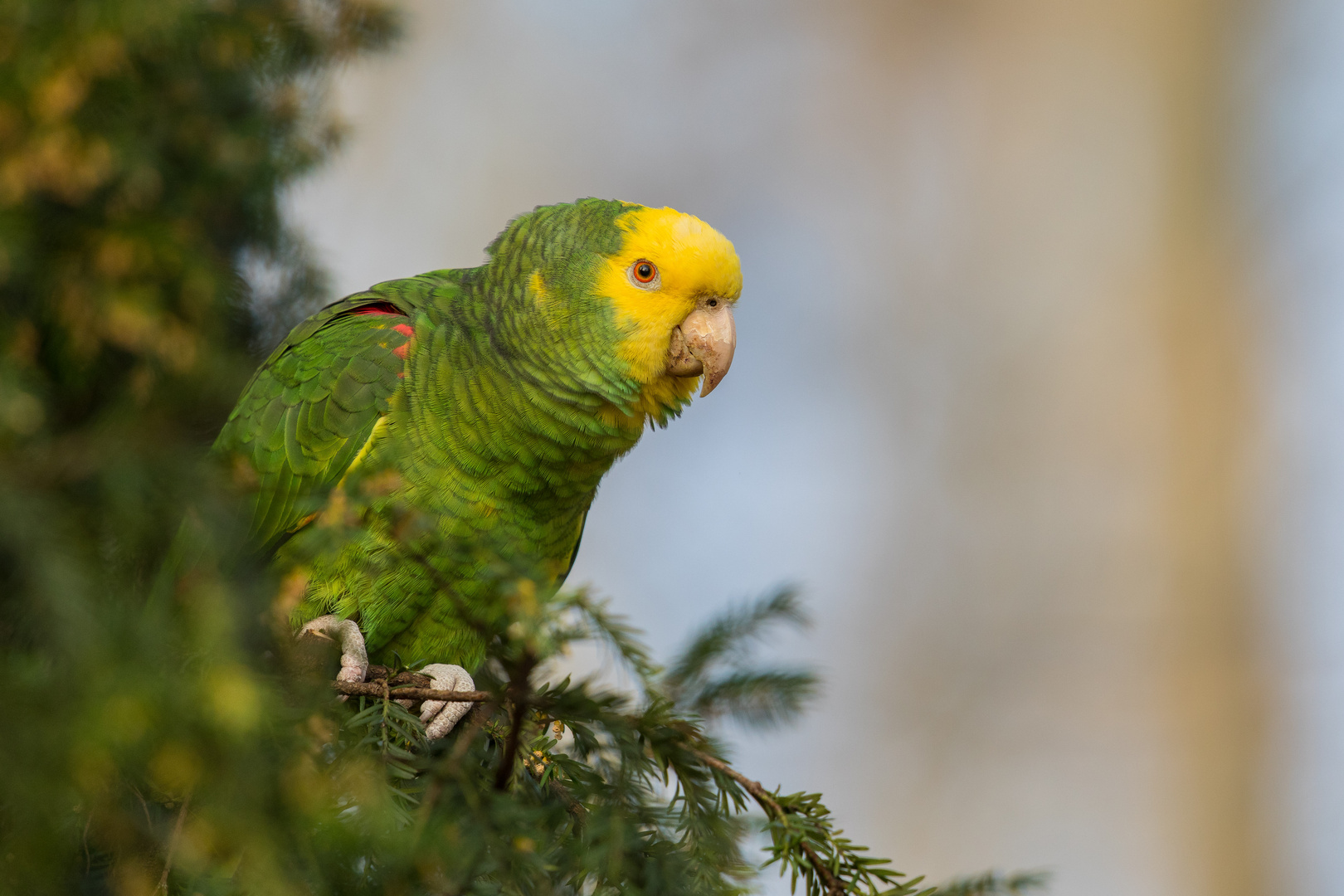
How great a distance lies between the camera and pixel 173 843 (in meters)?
0.83

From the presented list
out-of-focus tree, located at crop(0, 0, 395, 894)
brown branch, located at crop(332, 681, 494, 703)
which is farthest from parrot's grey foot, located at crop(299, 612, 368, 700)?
brown branch, located at crop(332, 681, 494, 703)

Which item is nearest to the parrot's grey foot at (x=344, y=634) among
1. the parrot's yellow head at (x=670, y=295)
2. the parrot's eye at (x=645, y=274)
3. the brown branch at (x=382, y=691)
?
the brown branch at (x=382, y=691)

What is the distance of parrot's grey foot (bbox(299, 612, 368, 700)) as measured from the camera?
129 centimetres

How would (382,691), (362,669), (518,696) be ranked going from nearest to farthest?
(518,696) → (382,691) → (362,669)

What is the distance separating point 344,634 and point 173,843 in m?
0.52

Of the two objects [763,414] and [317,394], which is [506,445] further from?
[763,414]

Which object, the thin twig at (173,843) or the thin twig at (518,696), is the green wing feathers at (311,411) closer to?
the thin twig at (173,843)

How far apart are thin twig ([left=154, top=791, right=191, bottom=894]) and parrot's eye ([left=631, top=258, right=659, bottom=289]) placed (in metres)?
0.88

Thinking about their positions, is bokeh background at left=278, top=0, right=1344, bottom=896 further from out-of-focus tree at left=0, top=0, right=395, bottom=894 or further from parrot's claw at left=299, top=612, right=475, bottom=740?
parrot's claw at left=299, top=612, right=475, bottom=740

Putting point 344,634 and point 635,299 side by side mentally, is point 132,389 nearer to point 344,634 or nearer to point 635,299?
point 344,634

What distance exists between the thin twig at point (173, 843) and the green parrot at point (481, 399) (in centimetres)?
43

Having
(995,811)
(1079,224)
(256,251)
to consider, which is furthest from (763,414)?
(256,251)

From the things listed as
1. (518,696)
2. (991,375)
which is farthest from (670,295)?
(991,375)

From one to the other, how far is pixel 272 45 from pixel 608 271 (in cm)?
79
